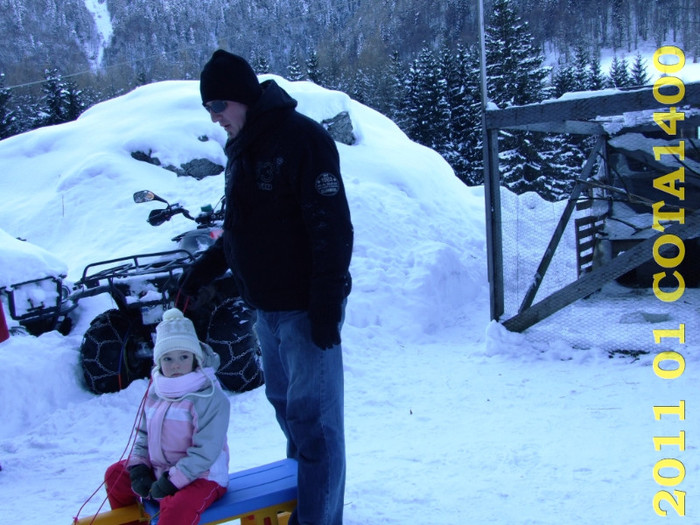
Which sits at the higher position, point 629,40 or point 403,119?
point 629,40

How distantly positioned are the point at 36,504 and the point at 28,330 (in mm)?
2354

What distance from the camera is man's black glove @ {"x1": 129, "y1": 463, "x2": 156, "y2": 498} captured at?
2.28 meters

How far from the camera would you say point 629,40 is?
175 feet

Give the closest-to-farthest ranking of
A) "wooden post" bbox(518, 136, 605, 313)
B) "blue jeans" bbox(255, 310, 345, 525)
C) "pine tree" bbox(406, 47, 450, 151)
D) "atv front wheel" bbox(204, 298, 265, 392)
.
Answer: "blue jeans" bbox(255, 310, 345, 525), "atv front wheel" bbox(204, 298, 265, 392), "wooden post" bbox(518, 136, 605, 313), "pine tree" bbox(406, 47, 450, 151)

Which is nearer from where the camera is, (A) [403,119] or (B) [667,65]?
(B) [667,65]

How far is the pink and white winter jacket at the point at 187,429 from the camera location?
228 cm

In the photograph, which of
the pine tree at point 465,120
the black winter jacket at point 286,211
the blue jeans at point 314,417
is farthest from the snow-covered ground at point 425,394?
the pine tree at point 465,120

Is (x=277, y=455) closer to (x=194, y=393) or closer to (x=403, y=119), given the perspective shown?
(x=194, y=393)

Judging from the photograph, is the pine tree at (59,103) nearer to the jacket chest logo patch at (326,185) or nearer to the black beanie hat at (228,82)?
the black beanie hat at (228,82)

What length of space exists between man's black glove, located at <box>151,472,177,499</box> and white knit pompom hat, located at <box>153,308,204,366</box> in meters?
0.47

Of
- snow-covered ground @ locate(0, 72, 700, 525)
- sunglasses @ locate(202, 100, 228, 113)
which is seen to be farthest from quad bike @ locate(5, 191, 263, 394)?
sunglasses @ locate(202, 100, 228, 113)

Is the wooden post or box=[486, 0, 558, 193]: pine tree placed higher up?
box=[486, 0, 558, 193]: pine tree

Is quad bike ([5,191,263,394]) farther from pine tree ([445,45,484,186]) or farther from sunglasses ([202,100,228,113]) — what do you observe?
A: pine tree ([445,45,484,186])

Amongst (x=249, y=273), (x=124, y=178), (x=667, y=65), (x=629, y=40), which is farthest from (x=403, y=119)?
(x=249, y=273)
